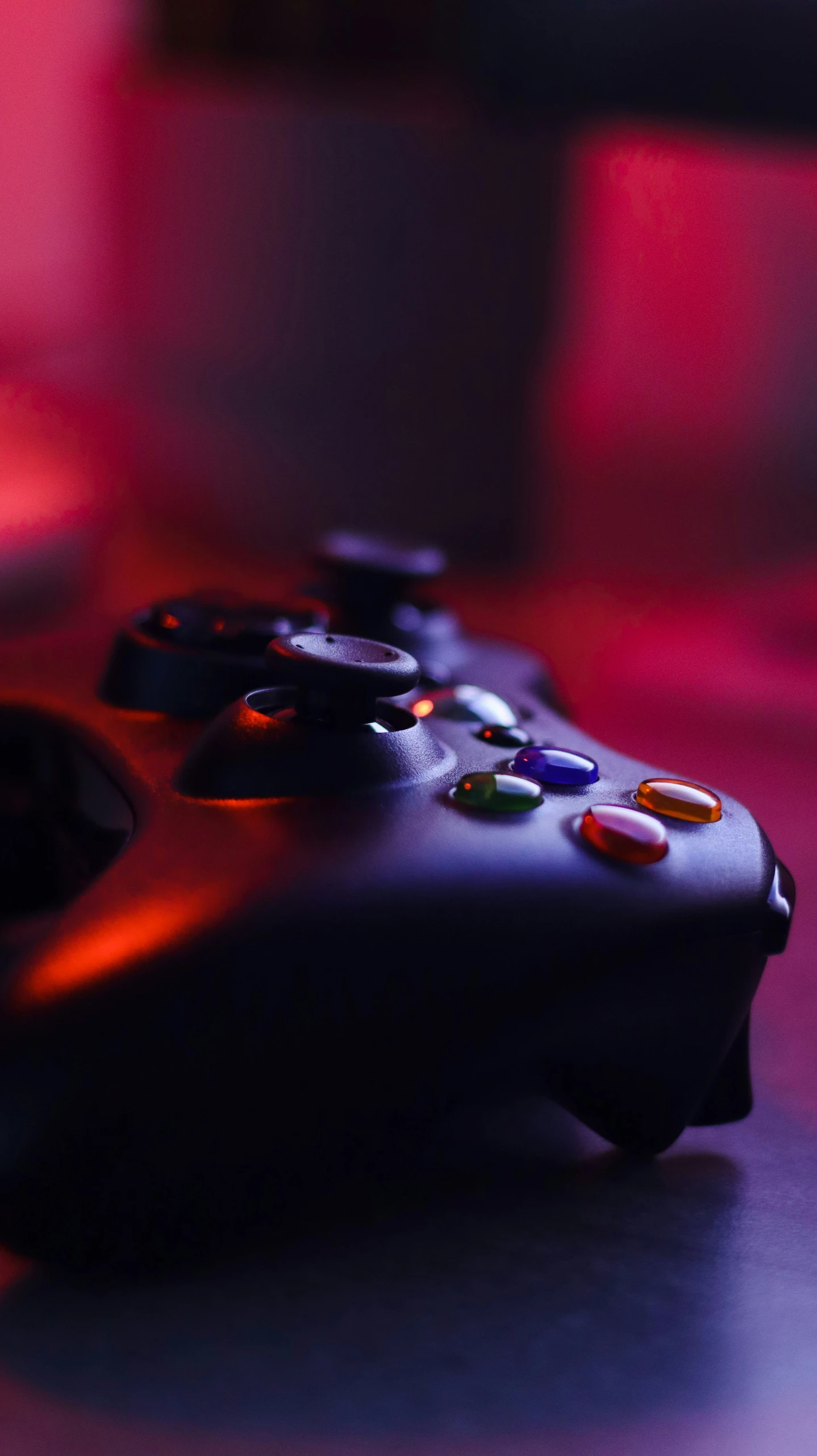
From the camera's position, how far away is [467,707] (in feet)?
1.40

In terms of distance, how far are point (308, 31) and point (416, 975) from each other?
1.12 metres

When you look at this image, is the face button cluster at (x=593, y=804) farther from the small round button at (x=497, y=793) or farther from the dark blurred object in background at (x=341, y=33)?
the dark blurred object in background at (x=341, y=33)

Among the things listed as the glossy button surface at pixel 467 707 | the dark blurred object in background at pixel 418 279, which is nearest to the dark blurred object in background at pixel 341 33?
the dark blurred object in background at pixel 418 279

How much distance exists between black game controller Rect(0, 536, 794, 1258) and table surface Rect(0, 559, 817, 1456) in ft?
0.05

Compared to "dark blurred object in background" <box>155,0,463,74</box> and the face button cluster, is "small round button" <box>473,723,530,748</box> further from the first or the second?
"dark blurred object in background" <box>155,0,463,74</box>

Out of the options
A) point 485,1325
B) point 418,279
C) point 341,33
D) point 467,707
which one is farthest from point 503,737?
point 341,33

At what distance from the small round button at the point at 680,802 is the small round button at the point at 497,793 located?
0.03m

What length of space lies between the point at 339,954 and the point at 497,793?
0.07 metres

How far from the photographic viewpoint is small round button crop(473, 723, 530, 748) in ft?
1.30

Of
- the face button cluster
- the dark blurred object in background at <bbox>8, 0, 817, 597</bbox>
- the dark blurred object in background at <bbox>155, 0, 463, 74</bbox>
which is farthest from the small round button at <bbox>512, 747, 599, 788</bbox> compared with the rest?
the dark blurred object in background at <bbox>155, 0, 463, 74</bbox>

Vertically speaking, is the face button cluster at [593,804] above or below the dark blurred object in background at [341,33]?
below

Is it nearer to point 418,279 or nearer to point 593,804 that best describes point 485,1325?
point 593,804

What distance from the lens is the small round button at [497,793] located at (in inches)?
13.5

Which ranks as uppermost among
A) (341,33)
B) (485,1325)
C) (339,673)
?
(341,33)
